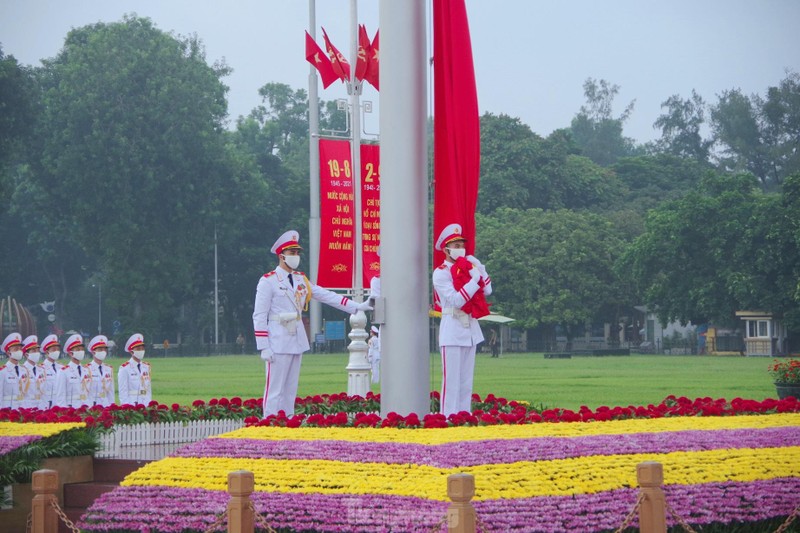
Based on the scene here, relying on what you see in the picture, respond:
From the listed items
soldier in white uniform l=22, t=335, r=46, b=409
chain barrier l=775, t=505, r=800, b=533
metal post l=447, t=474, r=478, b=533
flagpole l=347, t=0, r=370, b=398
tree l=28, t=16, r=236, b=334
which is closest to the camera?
metal post l=447, t=474, r=478, b=533

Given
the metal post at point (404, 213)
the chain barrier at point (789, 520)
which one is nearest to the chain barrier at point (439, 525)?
the chain barrier at point (789, 520)

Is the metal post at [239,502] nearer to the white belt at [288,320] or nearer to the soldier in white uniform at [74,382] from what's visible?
the white belt at [288,320]

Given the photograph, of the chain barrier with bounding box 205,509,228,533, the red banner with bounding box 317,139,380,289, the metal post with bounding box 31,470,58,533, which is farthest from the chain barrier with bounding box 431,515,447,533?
the red banner with bounding box 317,139,380,289

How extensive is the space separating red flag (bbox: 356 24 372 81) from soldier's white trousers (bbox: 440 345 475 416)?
23.8ft

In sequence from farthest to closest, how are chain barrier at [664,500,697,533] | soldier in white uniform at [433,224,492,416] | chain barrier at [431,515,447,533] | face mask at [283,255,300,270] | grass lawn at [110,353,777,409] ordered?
grass lawn at [110,353,777,409], face mask at [283,255,300,270], soldier in white uniform at [433,224,492,416], chain barrier at [664,500,697,533], chain barrier at [431,515,447,533]

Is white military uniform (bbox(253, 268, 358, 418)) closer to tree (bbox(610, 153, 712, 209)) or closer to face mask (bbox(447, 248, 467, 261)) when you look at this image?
face mask (bbox(447, 248, 467, 261))

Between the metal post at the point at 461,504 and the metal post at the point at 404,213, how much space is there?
13.0 ft

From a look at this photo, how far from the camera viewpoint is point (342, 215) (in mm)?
16641

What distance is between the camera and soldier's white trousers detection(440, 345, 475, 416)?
36.9ft

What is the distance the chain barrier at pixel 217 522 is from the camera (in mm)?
7027

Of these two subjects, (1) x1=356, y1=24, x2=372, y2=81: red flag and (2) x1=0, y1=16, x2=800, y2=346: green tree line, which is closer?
(1) x1=356, y1=24, x2=372, y2=81: red flag

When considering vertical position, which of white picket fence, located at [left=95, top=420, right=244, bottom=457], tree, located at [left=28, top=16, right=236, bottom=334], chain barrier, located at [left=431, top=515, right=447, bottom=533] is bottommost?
chain barrier, located at [left=431, top=515, right=447, bottom=533]

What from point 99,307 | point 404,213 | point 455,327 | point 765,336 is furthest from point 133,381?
point 99,307

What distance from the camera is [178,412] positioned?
12.2 metres
